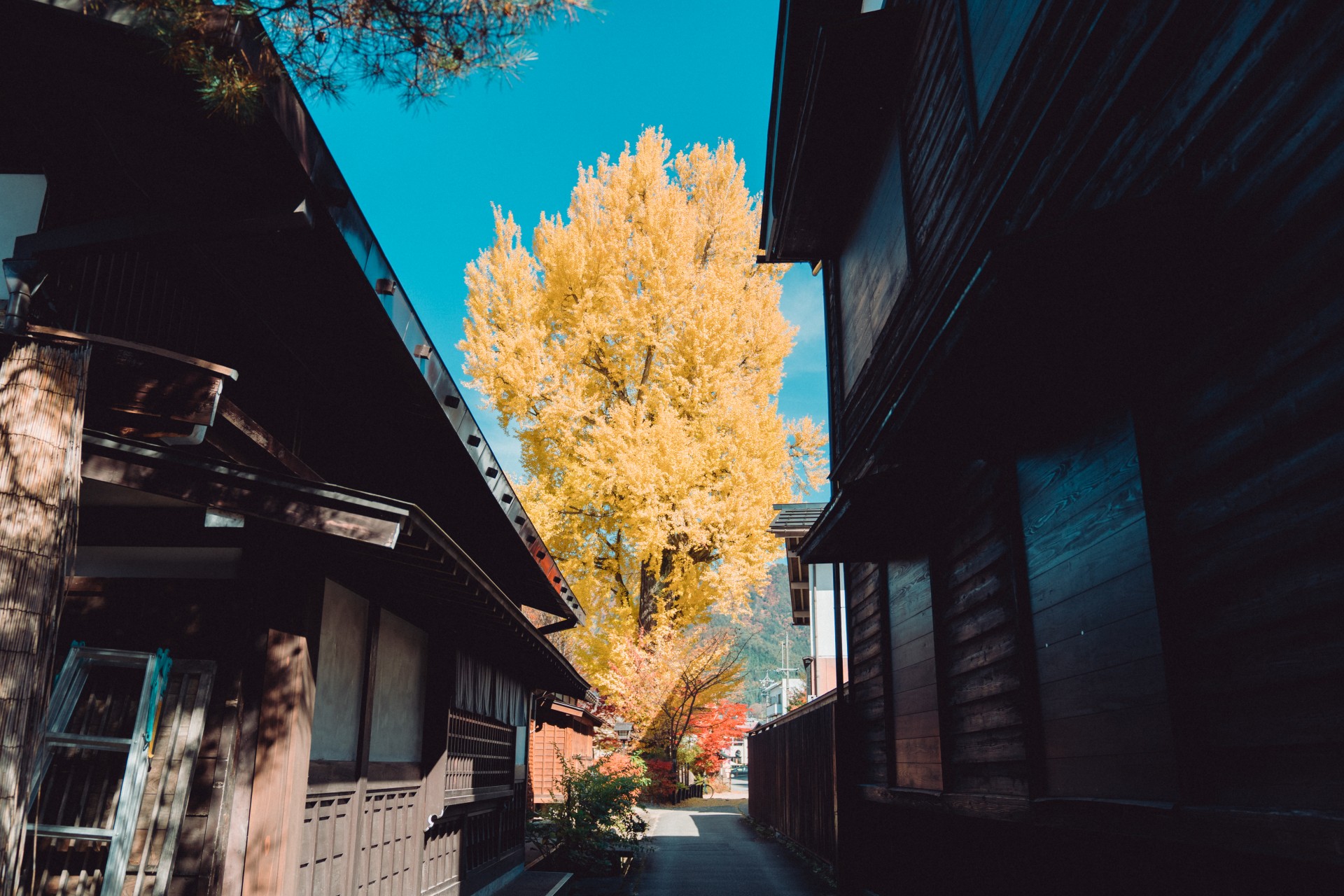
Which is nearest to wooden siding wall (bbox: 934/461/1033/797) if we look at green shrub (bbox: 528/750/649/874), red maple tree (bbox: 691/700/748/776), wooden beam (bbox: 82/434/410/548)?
wooden beam (bbox: 82/434/410/548)

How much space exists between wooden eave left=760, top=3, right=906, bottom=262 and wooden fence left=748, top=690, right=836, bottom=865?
5.30m

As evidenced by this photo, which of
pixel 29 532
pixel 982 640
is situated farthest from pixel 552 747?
pixel 29 532

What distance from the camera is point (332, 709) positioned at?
18.0 feet

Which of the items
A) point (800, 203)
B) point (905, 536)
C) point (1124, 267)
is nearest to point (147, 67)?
point (1124, 267)

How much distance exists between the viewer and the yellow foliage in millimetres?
19344

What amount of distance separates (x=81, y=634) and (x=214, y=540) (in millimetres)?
738

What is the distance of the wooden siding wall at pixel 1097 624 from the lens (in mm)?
3395

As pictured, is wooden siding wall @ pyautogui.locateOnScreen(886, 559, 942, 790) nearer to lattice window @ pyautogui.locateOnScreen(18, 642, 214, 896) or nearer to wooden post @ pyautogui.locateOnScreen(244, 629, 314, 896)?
wooden post @ pyautogui.locateOnScreen(244, 629, 314, 896)

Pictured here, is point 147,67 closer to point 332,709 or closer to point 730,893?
point 332,709

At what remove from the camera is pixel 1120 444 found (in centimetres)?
366

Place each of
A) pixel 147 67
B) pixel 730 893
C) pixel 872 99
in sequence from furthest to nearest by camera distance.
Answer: pixel 730 893 < pixel 872 99 < pixel 147 67

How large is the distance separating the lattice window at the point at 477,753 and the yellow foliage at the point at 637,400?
7489 millimetres

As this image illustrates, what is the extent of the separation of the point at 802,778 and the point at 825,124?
11.0 m

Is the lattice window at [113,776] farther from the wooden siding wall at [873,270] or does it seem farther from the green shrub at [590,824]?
the green shrub at [590,824]
